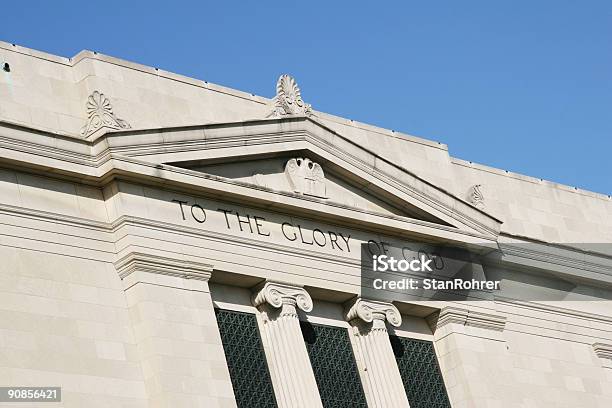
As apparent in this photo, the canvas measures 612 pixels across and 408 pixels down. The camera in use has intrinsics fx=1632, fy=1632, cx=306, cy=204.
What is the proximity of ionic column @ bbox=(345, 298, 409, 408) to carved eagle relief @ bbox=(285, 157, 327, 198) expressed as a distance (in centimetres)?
271

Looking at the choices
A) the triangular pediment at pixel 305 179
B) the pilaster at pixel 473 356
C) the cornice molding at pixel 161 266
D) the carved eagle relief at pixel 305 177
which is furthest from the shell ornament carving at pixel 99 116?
the pilaster at pixel 473 356

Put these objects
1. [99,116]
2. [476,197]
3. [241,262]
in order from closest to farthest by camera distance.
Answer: [99,116] → [241,262] → [476,197]

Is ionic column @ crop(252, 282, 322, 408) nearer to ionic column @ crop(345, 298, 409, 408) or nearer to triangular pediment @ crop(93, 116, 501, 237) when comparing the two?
Result: ionic column @ crop(345, 298, 409, 408)

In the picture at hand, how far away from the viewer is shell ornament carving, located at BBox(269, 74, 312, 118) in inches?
1479

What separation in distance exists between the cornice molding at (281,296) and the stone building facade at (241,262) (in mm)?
38

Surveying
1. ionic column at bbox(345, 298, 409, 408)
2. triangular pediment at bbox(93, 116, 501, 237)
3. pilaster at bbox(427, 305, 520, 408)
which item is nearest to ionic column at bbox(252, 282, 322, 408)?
ionic column at bbox(345, 298, 409, 408)

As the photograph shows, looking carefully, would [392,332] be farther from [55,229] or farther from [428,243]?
[55,229]

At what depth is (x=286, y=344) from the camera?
3494 centimetres

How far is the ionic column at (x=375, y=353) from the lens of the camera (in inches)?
1431

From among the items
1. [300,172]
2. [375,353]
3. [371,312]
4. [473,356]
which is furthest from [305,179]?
[473,356]

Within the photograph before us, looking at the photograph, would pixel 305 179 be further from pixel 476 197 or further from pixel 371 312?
pixel 476 197

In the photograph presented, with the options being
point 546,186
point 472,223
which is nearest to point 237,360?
point 472,223

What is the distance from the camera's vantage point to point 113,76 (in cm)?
3569

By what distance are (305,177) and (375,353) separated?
4.31 metres
